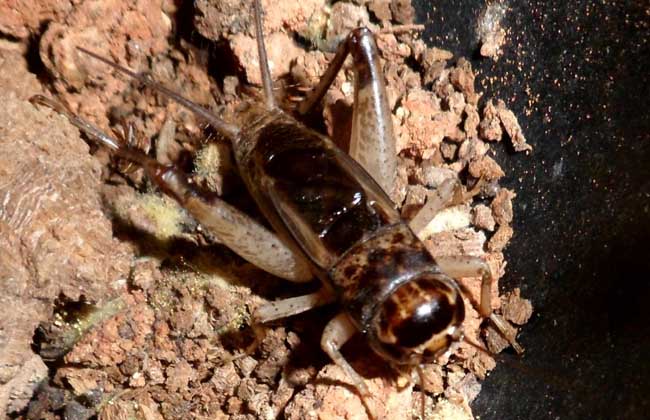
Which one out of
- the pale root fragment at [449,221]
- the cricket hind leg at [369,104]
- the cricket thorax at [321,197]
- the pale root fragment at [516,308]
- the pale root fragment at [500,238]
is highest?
the cricket hind leg at [369,104]

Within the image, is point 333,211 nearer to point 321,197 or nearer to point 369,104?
point 321,197

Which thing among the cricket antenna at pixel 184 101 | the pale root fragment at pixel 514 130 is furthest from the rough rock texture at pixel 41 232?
the pale root fragment at pixel 514 130

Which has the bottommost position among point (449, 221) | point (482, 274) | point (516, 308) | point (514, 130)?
point (516, 308)

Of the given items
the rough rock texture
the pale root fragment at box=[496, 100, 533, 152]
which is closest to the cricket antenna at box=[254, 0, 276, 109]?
the rough rock texture

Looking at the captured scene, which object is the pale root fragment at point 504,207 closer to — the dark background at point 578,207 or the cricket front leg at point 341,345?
the dark background at point 578,207

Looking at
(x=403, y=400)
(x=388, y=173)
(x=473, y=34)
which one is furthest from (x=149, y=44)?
(x=403, y=400)

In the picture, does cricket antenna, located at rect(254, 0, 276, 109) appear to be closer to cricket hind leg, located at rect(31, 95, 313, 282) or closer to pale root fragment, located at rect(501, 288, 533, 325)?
cricket hind leg, located at rect(31, 95, 313, 282)

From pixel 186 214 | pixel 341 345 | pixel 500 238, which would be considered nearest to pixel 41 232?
pixel 186 214
